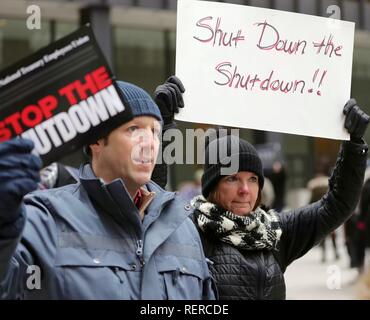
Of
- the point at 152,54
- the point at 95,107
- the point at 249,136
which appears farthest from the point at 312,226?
the point at 249,136

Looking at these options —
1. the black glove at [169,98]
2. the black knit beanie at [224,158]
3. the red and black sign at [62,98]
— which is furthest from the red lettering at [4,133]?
the black knit beanie at [224,158]

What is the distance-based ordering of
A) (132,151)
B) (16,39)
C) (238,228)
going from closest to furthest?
(132,151)
(238,228)
(16,39)

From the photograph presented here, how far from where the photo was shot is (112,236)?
78.8 inches

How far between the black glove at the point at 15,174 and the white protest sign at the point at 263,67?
42.5 inches

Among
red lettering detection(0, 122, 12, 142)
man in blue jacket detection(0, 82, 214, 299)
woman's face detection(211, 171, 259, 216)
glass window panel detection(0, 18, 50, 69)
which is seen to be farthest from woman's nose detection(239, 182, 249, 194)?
glass window panel detection(0, 18, 50, 69)

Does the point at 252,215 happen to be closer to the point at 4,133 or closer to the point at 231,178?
the point at 231,178

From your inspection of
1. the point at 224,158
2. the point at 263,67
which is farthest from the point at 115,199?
the point at 263,67

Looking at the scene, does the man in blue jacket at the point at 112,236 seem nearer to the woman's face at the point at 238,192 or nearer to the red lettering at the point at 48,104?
the red lettering at the point at 48,104

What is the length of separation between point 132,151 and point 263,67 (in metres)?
0.90

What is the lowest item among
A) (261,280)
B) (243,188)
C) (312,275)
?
(312,275)

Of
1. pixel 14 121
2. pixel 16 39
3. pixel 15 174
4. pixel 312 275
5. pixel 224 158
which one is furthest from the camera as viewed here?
pixel 16 39

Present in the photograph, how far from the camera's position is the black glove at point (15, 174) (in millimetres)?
1580
